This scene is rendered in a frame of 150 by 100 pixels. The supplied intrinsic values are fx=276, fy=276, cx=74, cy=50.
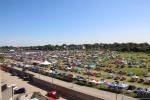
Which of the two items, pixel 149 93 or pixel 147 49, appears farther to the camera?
pixel 147 49

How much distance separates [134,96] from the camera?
33.1m

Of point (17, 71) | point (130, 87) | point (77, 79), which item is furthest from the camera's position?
point (17, 71)

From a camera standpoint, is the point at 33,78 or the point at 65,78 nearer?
the point at 65,78

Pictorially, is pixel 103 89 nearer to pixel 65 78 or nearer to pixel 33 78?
pixel 65 78

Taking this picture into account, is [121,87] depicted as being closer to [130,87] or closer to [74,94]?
[130,87]

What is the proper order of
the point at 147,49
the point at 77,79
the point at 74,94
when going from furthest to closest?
the point at 147,49 < the point at 77,79 < the point at 74,94

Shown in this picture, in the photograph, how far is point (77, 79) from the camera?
1863 inches

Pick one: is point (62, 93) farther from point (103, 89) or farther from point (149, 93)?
point (149, 93)

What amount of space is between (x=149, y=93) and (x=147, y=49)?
11880cm

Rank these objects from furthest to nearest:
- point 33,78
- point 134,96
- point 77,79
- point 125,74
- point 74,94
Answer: point 125,74 < point 33,78 < point 77,79 < point 74,94 < point 134,96

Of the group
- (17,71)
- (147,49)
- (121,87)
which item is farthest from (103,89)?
(147,49)

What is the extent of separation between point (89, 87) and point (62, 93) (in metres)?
4.55

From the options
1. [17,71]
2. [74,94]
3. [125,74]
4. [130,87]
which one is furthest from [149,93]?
[17,71]

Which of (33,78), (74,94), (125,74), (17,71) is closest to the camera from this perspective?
(74,94)
